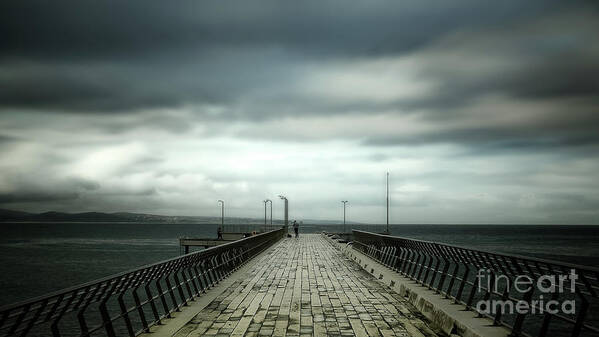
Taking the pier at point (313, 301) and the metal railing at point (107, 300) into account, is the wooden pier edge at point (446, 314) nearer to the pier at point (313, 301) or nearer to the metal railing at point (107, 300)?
the pier at point (313, 301)

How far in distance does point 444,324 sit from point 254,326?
10.7ft

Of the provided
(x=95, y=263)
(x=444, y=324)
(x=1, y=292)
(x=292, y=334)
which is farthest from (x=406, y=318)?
(x=95, y=263)

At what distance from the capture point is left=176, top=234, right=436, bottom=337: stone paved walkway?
28.8 ft

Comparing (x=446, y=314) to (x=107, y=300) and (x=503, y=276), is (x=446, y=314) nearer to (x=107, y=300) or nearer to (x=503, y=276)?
(x=503, y=276)

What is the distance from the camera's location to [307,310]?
35.4 ft

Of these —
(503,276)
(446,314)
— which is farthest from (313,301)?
(503,276)

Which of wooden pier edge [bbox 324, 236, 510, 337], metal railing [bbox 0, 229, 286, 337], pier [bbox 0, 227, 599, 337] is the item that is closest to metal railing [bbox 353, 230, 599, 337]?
pier [bbox 0, 227, 599, 337]

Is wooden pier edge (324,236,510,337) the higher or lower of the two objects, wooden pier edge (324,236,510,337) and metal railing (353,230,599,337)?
the lower

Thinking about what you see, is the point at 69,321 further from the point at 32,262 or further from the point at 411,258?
the point at 32,262

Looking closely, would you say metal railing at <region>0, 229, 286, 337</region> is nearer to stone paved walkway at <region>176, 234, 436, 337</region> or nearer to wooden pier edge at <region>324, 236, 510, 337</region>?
stone paved walkway at <region>176, 234, 436, 337</region>

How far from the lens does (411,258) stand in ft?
51.4

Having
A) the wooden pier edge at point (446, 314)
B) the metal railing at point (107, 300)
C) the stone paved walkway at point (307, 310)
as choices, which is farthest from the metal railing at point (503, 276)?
the metal railing at point (107, 300)

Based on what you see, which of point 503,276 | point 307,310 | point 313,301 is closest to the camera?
point 307,310

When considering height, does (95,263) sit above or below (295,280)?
below
